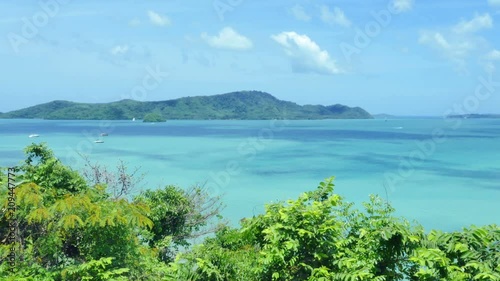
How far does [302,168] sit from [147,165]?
11.6 meters

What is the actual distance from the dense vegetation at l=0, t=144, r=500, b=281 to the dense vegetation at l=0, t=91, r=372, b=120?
388 ft

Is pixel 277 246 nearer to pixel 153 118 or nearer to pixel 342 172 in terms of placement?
pixel 342 172

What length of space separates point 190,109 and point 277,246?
128239mm

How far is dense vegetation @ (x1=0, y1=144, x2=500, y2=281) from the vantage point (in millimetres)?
3699

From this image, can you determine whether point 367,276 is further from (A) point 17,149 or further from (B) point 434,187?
(A) point 17,149

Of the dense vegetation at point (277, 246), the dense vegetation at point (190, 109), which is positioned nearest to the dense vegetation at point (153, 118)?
the dense vegetation at point (190, 109)

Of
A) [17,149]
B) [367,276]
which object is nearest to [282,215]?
[367,276]

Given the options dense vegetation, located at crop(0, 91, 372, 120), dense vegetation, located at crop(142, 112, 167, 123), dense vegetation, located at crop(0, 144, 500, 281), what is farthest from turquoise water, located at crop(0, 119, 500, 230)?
dense vegetation, located at crop(0, 91, 372, 120)

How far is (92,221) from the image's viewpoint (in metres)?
5.50

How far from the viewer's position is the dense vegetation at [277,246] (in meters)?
3.70

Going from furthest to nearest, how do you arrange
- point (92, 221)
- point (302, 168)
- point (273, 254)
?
point (302, 168) → point (92, 221) → point (273, 254)

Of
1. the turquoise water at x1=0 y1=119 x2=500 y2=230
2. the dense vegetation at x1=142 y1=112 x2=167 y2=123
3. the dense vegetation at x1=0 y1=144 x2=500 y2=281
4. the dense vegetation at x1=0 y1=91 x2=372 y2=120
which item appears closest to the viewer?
the dense vegetation at x1=0 y1=144 x2=500 y2=281

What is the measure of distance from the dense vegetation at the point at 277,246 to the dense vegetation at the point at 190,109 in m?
118

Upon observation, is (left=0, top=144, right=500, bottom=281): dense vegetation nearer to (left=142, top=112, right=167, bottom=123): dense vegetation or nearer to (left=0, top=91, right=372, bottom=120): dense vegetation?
(left=142, top=112, right=167, bottom=123): dense vegetation
